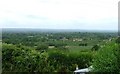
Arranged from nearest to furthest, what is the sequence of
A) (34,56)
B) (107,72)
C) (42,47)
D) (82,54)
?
(107,72) < (34,56) < (82,54) < (42,47)

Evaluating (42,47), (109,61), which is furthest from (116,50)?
(42,47)

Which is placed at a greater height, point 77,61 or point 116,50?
point 116,50

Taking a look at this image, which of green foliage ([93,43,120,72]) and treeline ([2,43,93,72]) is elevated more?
green foliage ([93,43,120,72])

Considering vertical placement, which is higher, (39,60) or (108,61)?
(108,61)

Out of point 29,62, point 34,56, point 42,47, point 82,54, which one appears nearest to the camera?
point 29,62

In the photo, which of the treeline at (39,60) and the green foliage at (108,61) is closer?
the green foliage at (108,61)

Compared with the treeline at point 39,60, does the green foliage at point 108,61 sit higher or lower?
higher

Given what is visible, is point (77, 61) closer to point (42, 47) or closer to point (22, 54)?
point (22, 54)

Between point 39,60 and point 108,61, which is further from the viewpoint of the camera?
point 39,60
